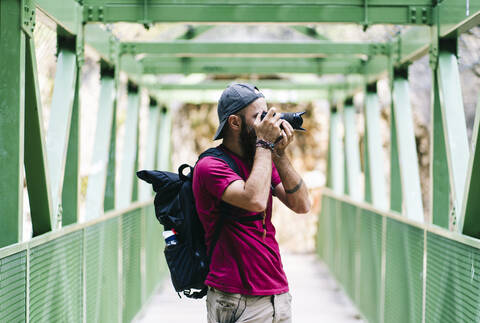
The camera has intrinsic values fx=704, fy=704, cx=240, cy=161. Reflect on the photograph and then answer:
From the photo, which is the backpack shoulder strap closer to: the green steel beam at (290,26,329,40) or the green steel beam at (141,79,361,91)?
the green steel beam at (290,26,329,40)

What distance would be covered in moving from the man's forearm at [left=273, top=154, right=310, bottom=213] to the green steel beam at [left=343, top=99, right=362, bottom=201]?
6.85 m

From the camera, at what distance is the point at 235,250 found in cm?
269

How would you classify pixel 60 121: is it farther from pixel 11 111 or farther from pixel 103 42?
pixel 103 42

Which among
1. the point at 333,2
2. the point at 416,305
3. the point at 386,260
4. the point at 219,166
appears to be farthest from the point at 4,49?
the point at 386,260

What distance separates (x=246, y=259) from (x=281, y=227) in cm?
1375

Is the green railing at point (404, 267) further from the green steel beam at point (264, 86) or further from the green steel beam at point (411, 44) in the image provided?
the green steel beam at point (264, 86)

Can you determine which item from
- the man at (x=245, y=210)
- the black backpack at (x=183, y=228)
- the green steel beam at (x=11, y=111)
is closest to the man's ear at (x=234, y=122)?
the man at (x=245, y=210)

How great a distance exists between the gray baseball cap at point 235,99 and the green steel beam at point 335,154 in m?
8.95

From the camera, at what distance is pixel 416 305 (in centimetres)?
487

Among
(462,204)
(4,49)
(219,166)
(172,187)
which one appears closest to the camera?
(219,166)

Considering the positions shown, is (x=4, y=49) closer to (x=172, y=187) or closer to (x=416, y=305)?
(x=172, y=187)

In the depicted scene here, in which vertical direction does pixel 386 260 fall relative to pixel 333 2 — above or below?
below

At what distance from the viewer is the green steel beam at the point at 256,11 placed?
545cm

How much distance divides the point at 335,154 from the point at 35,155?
8176 millimetres
